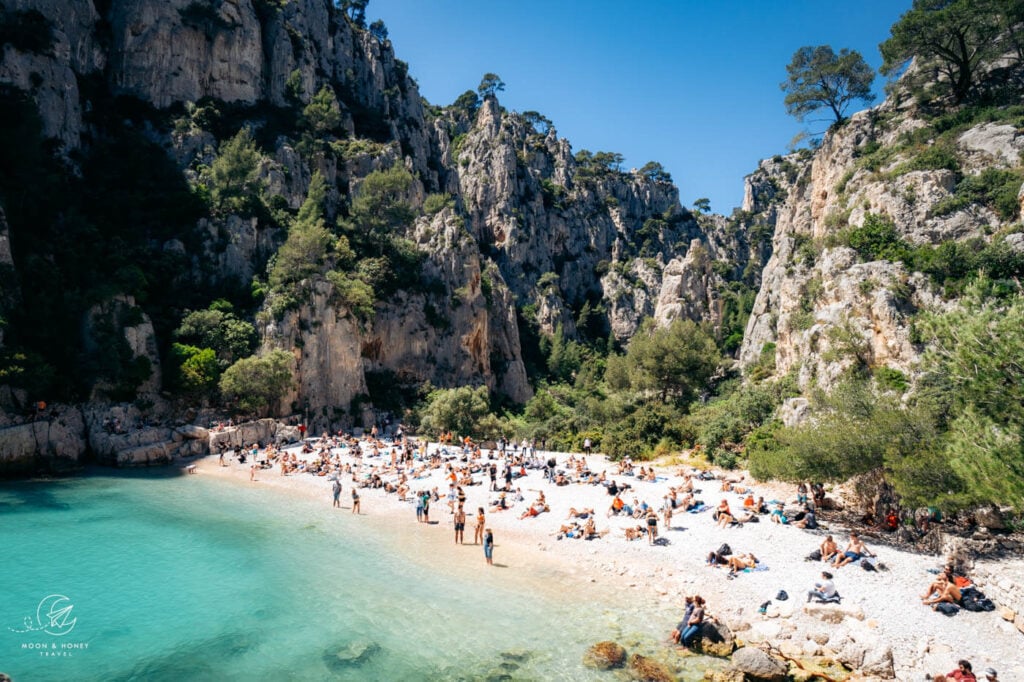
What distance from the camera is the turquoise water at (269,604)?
11531 millimetres

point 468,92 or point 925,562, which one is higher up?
point 468,92

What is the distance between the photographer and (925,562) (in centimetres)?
1481

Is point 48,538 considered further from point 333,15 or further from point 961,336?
point 333,15

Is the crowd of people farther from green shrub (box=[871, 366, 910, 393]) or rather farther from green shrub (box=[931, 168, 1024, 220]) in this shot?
green shrub (box=[931, 168, 1024, 220])

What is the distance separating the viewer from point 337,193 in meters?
59.2

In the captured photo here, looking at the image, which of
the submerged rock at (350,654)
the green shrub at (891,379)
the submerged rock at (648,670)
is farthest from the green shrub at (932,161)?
the submerged rock at (350,654)

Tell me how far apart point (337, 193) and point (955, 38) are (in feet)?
183

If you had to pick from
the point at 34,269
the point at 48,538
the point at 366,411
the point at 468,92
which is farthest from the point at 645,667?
the point at 468,92

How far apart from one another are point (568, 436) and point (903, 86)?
37.6m

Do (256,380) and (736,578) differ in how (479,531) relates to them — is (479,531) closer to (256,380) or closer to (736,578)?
(736,578)

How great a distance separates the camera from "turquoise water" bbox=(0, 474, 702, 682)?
11.5m

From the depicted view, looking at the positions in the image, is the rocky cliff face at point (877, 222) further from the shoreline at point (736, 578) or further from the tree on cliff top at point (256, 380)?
the tree on cliff top at point (256, 380)
